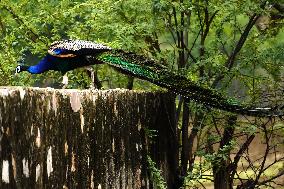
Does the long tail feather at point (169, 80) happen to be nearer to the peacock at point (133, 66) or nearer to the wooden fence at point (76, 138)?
the peacock at point (133, 66)

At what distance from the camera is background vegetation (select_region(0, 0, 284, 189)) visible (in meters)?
6.48

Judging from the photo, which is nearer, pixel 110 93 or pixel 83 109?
pixel 83 109

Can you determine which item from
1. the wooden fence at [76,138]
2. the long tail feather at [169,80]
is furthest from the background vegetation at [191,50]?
the wooden fence at [76,138]

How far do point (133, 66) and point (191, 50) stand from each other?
2.33 m

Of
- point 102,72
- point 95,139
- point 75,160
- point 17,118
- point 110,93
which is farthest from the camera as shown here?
point 102,72

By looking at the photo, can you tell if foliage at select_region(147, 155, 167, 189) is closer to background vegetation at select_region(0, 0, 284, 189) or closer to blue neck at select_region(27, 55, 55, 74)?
background vegetation at select_region(0, 0, 284, 189)

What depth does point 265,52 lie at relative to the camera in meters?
6.96

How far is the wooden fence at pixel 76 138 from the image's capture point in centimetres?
274

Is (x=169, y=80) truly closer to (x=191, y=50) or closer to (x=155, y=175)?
(x=155, y=175)

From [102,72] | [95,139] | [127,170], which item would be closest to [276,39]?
[102,72]

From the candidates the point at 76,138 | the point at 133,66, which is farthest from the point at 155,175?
the point at 76,138

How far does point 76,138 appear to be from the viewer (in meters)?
3.52

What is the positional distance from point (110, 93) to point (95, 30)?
3.15 meters

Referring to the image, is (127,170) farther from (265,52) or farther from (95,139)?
(265,52)
